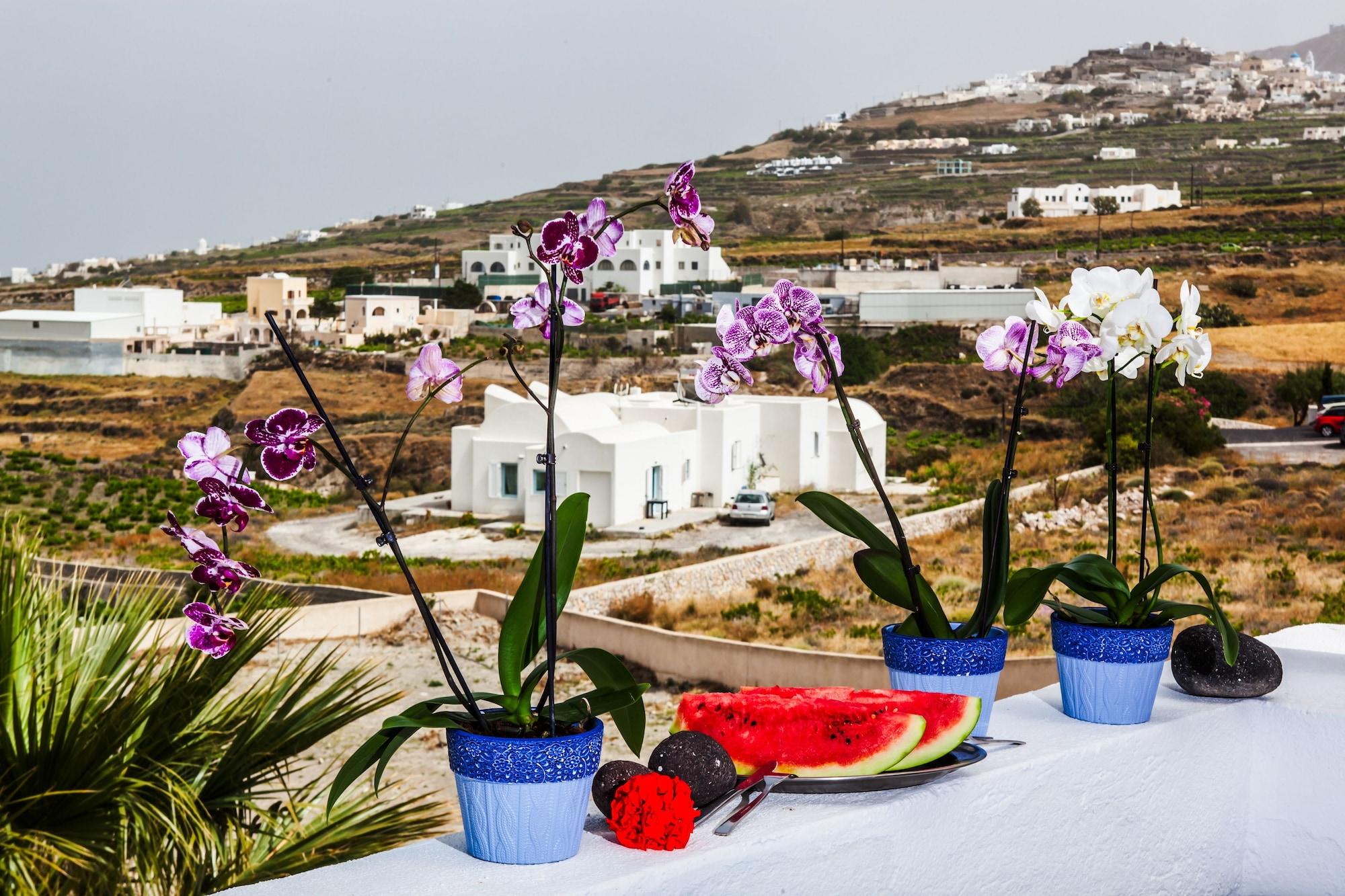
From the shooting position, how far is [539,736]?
152cm

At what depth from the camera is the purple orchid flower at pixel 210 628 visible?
147 centimetres

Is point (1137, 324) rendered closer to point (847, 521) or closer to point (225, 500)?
point (847, 521)

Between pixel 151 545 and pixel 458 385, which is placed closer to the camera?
pixel 458 385

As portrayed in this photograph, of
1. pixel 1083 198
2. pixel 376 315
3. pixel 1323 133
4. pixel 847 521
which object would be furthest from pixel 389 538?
pixel 1323 133

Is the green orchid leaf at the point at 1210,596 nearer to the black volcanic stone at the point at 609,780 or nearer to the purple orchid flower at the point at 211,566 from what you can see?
the black volcanic stone at the point at 609,780

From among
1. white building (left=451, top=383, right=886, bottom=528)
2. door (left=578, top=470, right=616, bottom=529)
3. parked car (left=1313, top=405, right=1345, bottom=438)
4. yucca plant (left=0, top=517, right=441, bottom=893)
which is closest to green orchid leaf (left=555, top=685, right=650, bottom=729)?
yucca plant (left=0, top=517, right=441, bottom=893)

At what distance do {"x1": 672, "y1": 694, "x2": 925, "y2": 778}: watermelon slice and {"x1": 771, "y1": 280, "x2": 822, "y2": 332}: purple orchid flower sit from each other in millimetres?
521

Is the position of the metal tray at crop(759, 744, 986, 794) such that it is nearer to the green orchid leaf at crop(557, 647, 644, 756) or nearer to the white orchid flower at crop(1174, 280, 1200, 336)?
the green orchid leaf at crop(557, 647, 644, 756)

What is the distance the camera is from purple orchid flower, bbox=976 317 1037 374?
205 centimetres

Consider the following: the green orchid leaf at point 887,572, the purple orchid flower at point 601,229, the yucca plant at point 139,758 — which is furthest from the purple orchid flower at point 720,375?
the yucca plant at point 139,758

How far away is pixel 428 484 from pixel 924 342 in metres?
17.9

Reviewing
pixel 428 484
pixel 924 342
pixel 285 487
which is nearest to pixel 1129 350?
pixel 428 484

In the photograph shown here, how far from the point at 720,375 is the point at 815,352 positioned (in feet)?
0.47

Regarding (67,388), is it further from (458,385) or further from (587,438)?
(458,385)
